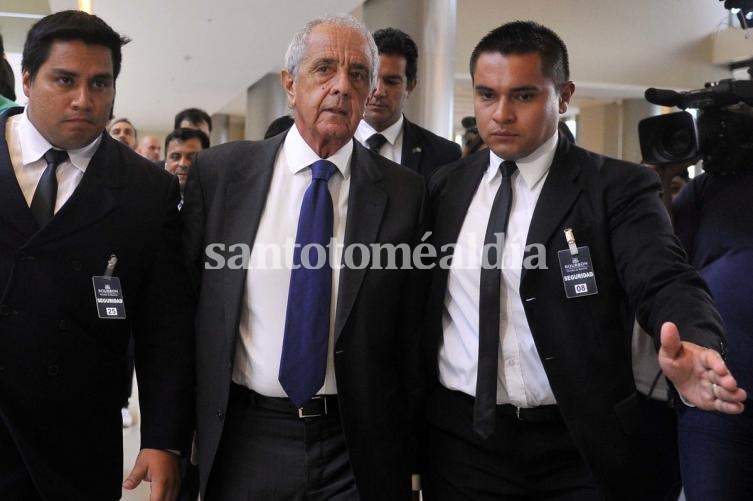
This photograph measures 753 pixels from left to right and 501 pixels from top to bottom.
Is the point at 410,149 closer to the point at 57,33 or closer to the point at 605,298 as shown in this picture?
the point at 605,298

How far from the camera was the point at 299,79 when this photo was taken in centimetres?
225

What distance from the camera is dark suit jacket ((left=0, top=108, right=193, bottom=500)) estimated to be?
1870 millimetres

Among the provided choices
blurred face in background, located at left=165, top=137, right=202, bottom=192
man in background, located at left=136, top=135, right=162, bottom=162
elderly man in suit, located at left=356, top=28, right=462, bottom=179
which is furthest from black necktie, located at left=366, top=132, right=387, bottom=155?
man in background, located at left=136, top=135, right=162, bottom=162

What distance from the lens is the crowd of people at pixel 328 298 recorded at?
1.93 m

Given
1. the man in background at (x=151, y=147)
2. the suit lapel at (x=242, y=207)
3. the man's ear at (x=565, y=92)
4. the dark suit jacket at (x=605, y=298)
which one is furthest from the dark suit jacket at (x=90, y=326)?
the man in background at (x=151, y=147)

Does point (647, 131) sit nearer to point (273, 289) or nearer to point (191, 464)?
point (273, 289)

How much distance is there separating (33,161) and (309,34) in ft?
2.56

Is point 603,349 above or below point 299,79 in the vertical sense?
below

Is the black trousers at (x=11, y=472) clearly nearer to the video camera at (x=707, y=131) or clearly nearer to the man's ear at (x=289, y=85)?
the man's ear at (x=289, y=85)

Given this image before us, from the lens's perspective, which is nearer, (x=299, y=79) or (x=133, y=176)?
(x=133, y=176)

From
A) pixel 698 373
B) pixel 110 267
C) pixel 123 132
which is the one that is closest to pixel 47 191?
pixel 110 267

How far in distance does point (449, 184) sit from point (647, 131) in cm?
86

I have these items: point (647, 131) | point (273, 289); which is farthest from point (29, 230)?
point (647, 131)

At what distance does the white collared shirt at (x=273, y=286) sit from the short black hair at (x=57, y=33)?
0.56 meters
